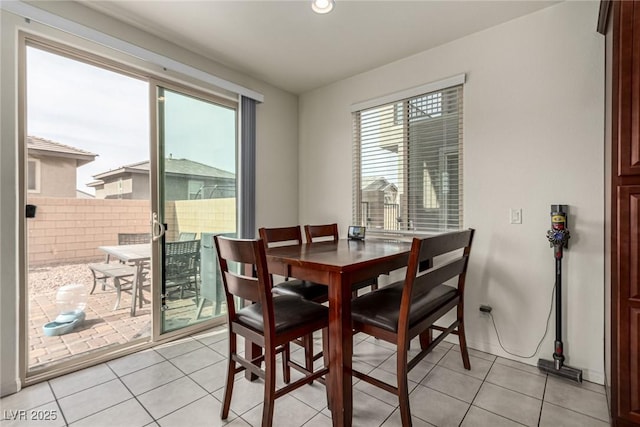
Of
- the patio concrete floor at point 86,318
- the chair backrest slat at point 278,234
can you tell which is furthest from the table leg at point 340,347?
the patio concrete floor at point 86,318

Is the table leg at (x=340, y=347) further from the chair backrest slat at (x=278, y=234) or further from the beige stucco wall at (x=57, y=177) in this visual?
the beige stucco wall at (x=57, y=177)

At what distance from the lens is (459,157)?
8.29 ft

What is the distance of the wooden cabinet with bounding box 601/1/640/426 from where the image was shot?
1327 millimetres

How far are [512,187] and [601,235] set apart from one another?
594mm

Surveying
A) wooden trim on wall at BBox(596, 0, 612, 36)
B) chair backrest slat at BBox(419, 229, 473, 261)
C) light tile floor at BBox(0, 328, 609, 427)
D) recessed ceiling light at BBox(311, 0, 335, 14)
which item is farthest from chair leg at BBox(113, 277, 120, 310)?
wooden trim on wall at BBox(596, 0, 612, 36)

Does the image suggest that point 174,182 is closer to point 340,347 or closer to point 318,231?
point 318,231

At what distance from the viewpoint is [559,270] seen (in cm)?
197

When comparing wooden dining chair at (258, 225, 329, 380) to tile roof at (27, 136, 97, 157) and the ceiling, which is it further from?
the ceiling

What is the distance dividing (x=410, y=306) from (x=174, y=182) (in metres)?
2.24

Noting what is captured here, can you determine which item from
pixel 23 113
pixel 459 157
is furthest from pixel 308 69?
pixel 23 113

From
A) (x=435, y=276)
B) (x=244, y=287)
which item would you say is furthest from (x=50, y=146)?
(x=435, y=276)

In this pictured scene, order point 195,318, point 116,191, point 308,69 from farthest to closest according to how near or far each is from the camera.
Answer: point 308,69 < point 195,318 < point 116,191

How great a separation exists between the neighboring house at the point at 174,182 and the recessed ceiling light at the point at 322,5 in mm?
1672

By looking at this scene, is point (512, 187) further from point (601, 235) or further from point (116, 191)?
point (116, 191)
